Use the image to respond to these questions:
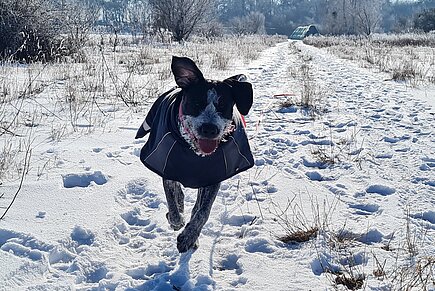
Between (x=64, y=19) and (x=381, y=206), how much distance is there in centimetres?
1118

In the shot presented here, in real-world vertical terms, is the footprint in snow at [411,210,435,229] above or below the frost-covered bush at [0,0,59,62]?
below

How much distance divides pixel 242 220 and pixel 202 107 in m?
1.05

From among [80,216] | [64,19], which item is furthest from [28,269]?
[64,19]

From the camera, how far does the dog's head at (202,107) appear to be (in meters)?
2.86

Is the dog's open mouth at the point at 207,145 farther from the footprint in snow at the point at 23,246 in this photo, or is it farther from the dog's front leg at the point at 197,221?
the footprint in snow at the point at 23,246

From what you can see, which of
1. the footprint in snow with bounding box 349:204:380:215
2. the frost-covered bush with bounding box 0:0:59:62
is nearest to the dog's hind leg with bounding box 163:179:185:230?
the footprint in snow with bounding box 349:204:380:215

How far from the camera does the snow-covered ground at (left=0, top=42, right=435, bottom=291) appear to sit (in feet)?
8.41

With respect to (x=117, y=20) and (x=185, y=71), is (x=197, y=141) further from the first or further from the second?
(x=117, y=20)

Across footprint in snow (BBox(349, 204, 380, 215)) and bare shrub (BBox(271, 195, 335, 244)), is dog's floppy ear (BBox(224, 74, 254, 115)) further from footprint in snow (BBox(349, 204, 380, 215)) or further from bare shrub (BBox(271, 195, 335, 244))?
footprint in snow (BBox(349, 204, 380, 215))

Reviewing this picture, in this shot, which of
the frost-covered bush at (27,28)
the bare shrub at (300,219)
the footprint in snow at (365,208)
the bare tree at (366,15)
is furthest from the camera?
the bare tree at (366,15)

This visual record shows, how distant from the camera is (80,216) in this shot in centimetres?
317

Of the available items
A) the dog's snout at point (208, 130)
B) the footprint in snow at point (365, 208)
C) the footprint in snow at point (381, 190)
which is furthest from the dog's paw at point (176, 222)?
the footprint in snow at point (381, 190)

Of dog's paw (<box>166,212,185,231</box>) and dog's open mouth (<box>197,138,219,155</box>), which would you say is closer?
dog's open mouth (<box>197,138,219,155</box>)

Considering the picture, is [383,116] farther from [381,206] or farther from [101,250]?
[101,250]
